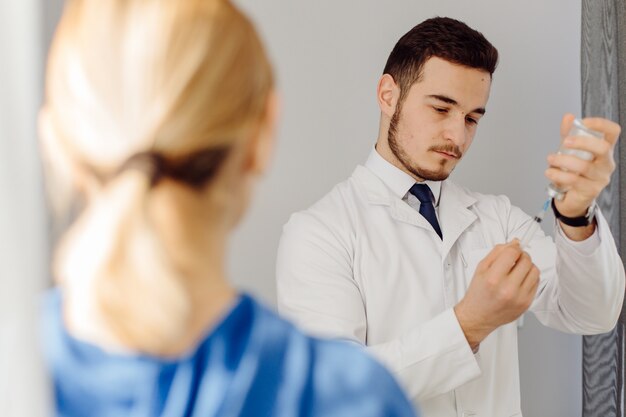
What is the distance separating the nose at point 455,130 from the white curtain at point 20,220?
2.78ft

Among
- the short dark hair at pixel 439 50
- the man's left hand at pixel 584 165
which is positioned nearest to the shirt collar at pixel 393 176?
the short dark hair at pixel 439 50

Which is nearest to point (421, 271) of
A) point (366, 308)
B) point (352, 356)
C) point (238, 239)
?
point (366, 308)

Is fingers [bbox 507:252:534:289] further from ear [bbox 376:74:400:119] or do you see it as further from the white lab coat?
ear [bbox 376:74:400:119]

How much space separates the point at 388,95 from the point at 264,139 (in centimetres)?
81

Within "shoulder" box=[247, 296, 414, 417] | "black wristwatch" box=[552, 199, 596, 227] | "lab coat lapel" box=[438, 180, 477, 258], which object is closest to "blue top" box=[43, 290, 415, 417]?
"shoulder" box=[247, 296, 414, 417]

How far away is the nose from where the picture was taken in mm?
1244

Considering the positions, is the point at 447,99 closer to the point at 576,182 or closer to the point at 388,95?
the point at 388,95

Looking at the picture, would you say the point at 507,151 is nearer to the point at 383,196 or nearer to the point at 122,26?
the point at 383,196

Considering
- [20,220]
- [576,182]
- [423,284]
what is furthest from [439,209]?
[20,220]

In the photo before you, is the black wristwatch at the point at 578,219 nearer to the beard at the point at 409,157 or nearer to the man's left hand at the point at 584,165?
the man's left hand at the point at 584,165

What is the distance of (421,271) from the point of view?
125 cm

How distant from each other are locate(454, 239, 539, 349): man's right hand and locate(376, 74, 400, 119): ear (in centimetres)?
38

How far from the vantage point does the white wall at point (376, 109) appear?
1.42 meters

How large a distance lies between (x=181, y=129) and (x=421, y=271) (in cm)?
82
